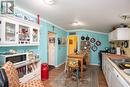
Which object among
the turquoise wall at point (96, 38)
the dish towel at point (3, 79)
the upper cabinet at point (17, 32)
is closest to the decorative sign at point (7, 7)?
the upper cabinet at point (17, 32)

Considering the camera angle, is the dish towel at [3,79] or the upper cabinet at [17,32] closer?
the dish towel at [3,79]

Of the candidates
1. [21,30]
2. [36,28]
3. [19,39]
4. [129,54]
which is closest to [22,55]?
[19,39]

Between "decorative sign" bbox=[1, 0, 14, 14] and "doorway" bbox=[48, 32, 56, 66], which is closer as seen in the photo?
"decorative sign" bbox=[1, 0, 14, 14]

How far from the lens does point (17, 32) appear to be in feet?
9.53

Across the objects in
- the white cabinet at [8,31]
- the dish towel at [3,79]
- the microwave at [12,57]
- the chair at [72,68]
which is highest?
the white cabinet at [8,31]

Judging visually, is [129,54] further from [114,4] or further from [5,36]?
[5,36]

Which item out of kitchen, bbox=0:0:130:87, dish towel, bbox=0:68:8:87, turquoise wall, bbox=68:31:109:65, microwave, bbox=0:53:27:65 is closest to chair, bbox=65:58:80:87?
kitchen, bbox=0:0:130:87

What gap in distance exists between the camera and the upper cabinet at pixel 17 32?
2464 millimetres

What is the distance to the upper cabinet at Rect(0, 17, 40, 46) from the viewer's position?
8.08 feet

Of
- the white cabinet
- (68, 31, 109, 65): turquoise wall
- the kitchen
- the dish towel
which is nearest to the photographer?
the dish towel

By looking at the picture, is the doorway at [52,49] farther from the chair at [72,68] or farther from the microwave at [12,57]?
the microwave at [12,57]

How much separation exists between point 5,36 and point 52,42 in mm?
4541

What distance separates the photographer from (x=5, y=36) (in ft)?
8.30

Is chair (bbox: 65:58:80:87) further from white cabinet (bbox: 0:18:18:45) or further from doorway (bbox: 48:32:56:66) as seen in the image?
white cabinet (bbox: 0:18:18:45)
